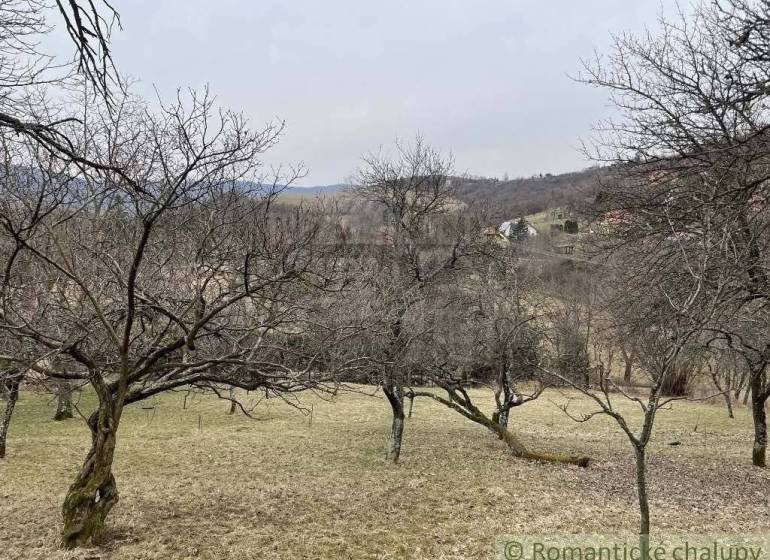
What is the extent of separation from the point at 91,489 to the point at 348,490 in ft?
13.9

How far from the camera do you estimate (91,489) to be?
17.7ft

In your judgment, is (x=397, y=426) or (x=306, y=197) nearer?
(x=397, y=426)

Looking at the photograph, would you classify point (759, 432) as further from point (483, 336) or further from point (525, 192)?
point (525, 192)

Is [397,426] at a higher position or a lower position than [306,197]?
lower

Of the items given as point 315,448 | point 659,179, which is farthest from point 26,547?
point 659,179

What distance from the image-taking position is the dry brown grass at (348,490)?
6102 millimetres

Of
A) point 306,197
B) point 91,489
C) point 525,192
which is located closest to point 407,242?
point 306,197

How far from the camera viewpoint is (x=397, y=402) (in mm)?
10406

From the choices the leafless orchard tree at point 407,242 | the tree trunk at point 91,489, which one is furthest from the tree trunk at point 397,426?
the tree trunk at point 91,489

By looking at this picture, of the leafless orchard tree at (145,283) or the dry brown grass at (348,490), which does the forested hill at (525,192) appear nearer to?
the dry brown grass at (348,490)

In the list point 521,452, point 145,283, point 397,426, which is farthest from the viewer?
point 521,452

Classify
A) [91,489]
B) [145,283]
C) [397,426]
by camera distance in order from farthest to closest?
[397,426] < [145,283] < [91,489]

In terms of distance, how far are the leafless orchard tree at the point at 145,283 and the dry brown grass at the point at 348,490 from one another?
67.1 inches

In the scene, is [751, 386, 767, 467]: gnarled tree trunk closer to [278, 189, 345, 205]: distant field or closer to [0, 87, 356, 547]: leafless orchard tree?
[0, 87, 356, 547]: leafless orchard tree
